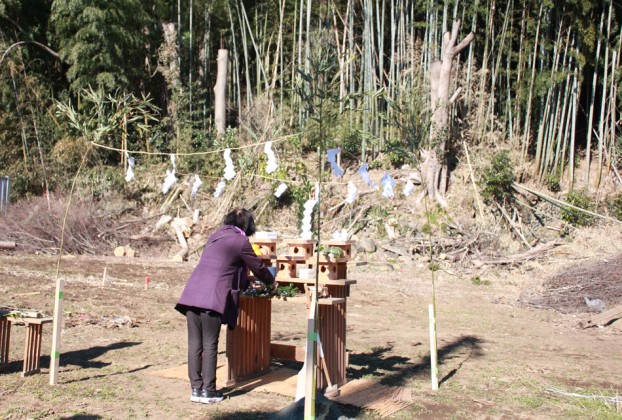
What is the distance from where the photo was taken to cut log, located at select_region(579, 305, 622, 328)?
9125 mm

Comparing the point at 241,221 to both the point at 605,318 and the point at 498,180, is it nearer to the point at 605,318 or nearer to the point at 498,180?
the point at 605,318

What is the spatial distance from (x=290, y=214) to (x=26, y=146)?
21.2 feet

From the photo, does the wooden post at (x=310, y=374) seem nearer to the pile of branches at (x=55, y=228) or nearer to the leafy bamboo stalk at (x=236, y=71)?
the pile of branches at (x=55, y=228)

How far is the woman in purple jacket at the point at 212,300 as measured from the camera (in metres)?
5.00

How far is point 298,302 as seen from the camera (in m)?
5.53

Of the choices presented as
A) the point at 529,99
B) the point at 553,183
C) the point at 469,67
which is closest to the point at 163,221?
the point at 469,67

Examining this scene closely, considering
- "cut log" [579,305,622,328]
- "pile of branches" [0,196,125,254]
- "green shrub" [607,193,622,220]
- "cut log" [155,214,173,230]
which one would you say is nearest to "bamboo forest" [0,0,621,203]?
"green shrub" [607,193,622,220]

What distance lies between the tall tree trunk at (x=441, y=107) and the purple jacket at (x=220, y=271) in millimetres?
10995

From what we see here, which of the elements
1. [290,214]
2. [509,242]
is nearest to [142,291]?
[290,214]

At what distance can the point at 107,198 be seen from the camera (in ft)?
53.4

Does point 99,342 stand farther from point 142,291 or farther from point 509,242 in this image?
point 509,242

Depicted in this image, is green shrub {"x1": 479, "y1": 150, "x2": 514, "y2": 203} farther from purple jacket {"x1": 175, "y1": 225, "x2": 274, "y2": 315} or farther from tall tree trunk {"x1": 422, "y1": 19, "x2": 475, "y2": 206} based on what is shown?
purple jacket {"x1": 175, "y1": 225, "x2": 274, "y2": 315}

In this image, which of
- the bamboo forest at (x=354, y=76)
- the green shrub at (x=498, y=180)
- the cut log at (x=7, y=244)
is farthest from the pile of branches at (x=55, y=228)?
the green shrub at (x=498, y=180)

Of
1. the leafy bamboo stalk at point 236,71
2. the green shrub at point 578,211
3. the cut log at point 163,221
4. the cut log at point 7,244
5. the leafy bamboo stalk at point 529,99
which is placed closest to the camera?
the cut log at point 7,244
